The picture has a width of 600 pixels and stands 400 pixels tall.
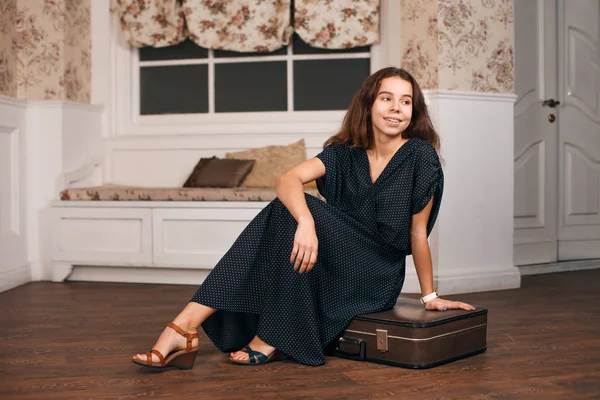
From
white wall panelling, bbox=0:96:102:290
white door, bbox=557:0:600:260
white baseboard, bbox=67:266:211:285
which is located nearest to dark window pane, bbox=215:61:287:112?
white wall panelling, bbox=0:96:102:290

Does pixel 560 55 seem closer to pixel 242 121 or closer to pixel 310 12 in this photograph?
pixel 310 12

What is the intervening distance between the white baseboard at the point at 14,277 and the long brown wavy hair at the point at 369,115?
7.56 ft

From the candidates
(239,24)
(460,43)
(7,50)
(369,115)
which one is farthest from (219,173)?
(369,115)

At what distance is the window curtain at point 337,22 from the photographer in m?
4.59

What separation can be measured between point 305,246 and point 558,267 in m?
3.05

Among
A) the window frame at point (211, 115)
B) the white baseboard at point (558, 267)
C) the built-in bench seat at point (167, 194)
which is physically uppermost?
the window frame at point (211, 115)

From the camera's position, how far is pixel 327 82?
4840 mm

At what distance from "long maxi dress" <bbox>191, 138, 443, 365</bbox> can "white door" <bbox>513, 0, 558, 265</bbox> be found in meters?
2.46

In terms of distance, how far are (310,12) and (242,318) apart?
254cm

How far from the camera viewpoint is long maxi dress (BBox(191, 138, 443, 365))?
2430 mm

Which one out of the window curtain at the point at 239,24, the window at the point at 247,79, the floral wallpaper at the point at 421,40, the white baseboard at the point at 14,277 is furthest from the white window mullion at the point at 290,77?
the white baseboard at the point at 14,277

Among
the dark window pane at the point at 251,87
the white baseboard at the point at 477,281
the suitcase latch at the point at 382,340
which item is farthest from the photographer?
the dark window pane at the point at 251,87

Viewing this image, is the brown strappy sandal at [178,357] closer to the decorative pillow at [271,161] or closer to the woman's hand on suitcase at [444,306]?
the woman's hand on suitcase at [444,306]

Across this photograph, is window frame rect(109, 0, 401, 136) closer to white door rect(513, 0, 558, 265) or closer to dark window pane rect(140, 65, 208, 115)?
dark window pane rect(140, 65, 208, 115)
